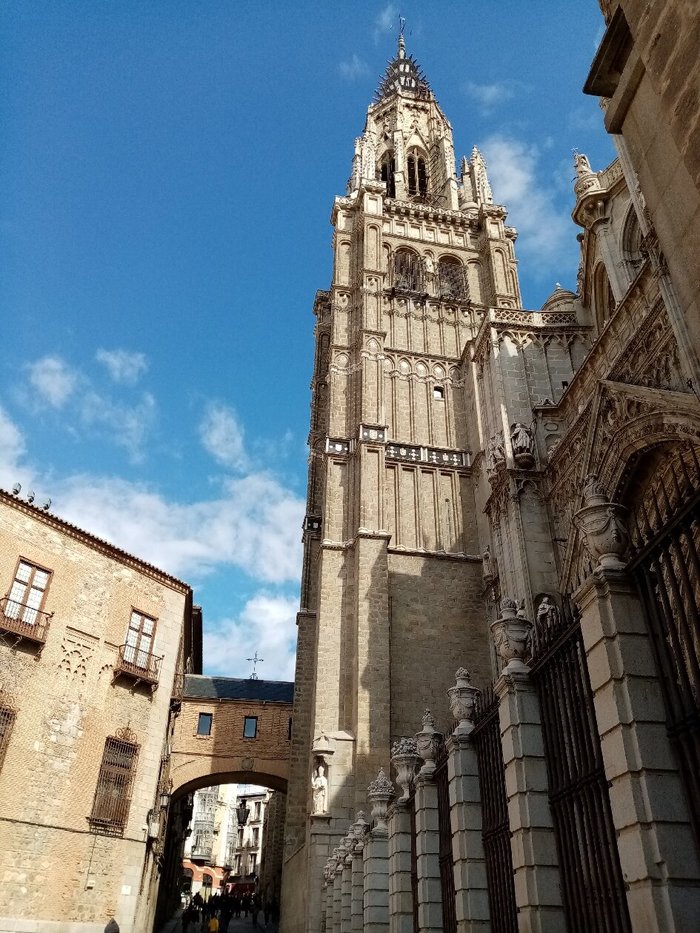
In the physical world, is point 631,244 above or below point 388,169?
below

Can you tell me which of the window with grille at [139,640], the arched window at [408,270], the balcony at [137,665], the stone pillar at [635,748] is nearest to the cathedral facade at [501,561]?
the stone pillar at [635,748]

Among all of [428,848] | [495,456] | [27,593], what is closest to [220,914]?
[27,593]

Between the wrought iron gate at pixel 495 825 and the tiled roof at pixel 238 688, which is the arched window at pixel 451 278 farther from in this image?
the wrought iron gate at pixel 495 825

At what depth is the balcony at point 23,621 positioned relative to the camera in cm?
1875

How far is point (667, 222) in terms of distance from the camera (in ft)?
17.6

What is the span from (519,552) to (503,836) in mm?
12379

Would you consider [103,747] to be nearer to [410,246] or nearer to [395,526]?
[395,526]

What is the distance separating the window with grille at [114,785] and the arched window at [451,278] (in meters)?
22.3

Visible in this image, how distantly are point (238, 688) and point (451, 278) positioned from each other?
70.3 ft

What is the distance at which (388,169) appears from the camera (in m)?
44.9

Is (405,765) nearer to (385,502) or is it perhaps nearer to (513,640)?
(513,640)

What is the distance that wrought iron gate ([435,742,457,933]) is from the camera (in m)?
9.56

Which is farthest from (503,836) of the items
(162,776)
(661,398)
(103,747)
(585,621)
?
(162,776)

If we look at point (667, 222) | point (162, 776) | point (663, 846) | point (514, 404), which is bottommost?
point (663, 846)
